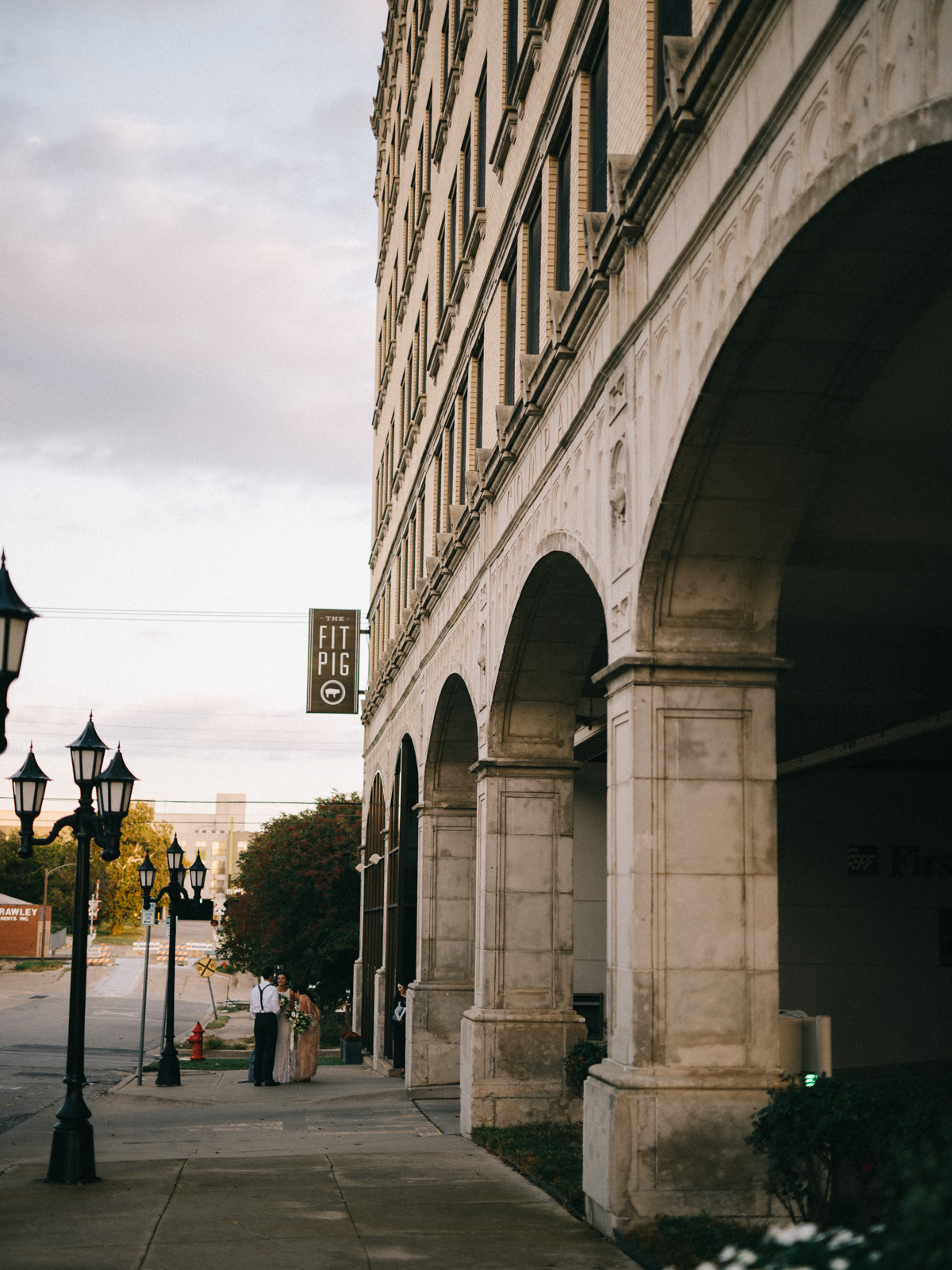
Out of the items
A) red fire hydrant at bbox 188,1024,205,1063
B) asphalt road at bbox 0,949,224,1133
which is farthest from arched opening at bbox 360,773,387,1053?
asphalt road at bbox 0,949,224,1133

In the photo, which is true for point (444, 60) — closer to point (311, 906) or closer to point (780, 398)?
point (780, 398)

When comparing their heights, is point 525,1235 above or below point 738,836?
below

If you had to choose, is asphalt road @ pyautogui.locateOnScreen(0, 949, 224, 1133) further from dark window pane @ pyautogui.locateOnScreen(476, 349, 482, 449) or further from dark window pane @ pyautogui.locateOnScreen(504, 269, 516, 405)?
dark window pane @ pyautogui.locateOnScreen(504, 269, 516, 405)

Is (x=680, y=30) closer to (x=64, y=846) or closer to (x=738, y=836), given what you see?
(x=738, y=836)

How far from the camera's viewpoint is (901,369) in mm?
9672

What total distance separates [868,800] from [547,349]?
642 inches

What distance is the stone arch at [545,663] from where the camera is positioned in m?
13.8

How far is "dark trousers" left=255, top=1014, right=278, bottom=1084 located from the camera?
22.1 meters

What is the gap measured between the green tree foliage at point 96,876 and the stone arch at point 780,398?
8827 cm

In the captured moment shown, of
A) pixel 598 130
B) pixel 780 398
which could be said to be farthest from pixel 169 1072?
pixel 780 398

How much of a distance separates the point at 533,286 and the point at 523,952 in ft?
24.3

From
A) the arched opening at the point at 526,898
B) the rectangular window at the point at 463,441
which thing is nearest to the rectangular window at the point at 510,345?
the rectangular window at the point at 463,441

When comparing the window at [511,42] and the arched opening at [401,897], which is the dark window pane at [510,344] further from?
the arched opening at [401,897]

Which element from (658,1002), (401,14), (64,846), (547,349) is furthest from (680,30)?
(64,846)
